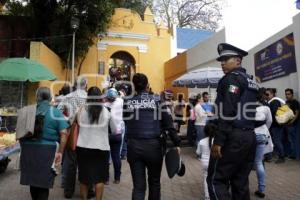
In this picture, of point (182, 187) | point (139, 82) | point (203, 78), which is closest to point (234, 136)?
point (139, 82)

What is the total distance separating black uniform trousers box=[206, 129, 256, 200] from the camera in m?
4.27

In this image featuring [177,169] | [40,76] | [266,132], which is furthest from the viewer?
[40,76]

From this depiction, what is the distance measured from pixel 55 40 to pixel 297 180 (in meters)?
12.3

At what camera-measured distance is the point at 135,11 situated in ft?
70.5

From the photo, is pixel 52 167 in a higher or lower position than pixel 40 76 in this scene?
lower

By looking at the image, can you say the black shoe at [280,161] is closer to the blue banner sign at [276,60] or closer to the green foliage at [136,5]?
the blue banner sign at [276,60]

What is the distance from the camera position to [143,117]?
4668 mm

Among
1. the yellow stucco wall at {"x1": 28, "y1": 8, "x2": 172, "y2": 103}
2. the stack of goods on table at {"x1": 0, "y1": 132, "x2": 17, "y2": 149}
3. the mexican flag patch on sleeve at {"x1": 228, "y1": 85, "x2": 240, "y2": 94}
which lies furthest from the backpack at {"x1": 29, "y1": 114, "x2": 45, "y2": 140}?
the yellow stucco wall at {"x1": 28, "y1": 8, "x2": 172, "y2": 103}

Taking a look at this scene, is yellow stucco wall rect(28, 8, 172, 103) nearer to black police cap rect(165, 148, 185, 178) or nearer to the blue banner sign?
the blue banner sign

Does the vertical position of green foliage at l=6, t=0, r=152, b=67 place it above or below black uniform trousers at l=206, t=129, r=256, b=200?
above

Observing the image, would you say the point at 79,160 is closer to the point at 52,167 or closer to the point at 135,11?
the point at 52,167

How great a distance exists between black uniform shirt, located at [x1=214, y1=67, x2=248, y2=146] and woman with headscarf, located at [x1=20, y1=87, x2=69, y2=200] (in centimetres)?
194

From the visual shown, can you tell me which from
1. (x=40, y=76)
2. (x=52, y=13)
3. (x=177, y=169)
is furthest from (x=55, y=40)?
(x=177, y=169)

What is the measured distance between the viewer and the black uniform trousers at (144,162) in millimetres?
4594
